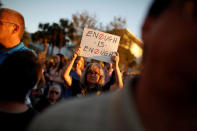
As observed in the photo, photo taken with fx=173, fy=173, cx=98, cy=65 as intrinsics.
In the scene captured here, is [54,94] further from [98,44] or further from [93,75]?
[98,44]

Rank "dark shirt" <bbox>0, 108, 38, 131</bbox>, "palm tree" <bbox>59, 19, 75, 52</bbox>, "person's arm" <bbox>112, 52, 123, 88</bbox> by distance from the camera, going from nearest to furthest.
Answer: "dark shirt" <bbox>0, 108, 38, 131</bbox>
"person's arm" <bbox>112, 52, 123, 88</bbox>
"palm tree" <bbox>59, 19, 75, 52</bbox>

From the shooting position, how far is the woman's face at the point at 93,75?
3.09 metres

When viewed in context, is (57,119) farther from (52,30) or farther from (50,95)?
(52,30)

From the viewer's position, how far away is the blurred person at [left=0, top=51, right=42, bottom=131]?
1.21m

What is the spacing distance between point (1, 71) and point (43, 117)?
0.78 m

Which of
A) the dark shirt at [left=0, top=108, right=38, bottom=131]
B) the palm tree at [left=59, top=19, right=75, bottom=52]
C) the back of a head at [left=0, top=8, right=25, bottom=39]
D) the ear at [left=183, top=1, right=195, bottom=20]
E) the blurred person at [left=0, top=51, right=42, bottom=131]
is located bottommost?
the palm tree at [left=59, top=19, right=75, bottom=52]

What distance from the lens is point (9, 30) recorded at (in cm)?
219

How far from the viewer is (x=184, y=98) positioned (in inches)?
22.2

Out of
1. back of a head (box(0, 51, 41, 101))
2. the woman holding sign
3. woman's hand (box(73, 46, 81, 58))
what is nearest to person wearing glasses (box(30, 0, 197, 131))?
back of a head (box(0, 51, 41, 101))

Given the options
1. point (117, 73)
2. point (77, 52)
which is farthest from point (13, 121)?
point (77, 52)

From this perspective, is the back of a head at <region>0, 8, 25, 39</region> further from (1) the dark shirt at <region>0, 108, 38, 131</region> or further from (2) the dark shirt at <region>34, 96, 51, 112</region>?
(2) the dark shirt at <region>34, 96, 51, 112</region>

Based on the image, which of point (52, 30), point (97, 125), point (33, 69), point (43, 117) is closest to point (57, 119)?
point (43, 117)

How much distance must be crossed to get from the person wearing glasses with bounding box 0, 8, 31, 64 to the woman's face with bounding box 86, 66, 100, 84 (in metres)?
1.29

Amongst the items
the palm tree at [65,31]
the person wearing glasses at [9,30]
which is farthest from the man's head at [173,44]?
the palm tree at [65,31]
